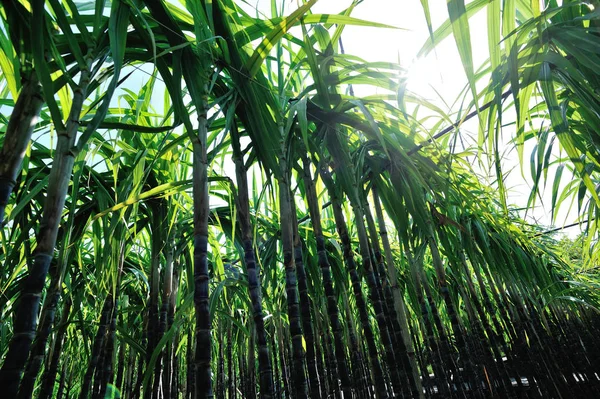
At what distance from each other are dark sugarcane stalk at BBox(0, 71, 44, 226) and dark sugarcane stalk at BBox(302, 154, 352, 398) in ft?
3.14

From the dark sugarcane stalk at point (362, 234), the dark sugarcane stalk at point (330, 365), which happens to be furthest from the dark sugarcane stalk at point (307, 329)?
the dark sugarcane stalk at point (330, 365)

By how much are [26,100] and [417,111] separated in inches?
73.8

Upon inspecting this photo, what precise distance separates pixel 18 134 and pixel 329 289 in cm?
109

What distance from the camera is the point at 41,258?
706 millimetres

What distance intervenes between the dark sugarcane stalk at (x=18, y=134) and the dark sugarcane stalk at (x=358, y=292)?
1059 millimetres

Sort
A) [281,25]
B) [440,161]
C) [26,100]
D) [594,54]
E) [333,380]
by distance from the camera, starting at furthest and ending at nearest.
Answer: [333,380] < [440,161] < [594,54] < [281,25] < [26,100]

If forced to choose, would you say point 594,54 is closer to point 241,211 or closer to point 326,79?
point 326,79

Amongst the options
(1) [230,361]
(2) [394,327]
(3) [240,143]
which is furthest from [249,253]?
(1) [230,361]

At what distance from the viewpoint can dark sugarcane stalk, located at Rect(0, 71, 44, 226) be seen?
703mm

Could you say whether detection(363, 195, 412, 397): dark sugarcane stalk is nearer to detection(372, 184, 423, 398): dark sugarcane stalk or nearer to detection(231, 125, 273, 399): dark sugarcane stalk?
detection(372, 184, 423, 398): dark sugarcane stalk

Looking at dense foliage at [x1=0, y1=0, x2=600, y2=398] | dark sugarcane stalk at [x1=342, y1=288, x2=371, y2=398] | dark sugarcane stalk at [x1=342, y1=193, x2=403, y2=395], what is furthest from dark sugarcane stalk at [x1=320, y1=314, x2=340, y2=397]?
dark sugarcane stalk at [x1=342, y1=193, x2=403, y2=395]

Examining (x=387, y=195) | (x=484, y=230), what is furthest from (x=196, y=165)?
(x=484, y=230)

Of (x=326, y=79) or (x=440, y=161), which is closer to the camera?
(x=326, y=79)

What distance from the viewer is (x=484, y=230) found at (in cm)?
293
